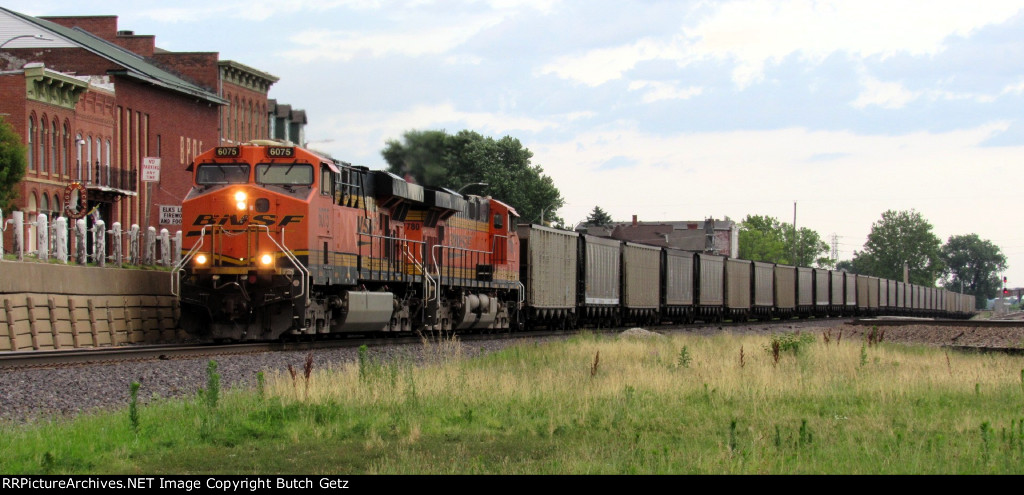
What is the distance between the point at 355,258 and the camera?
949 inches

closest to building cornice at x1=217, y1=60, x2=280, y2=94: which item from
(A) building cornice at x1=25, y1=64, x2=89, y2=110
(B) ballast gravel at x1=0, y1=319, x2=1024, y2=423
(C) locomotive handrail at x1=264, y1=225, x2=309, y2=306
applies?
(A) building cornice at x1=25, y1=64, x2=89, y2=110

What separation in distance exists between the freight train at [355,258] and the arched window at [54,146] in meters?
25.9

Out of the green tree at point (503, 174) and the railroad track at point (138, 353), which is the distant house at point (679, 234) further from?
the railroad track at point (138, 353)

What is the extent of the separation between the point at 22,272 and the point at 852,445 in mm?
16925

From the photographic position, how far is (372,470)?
8.73 meters

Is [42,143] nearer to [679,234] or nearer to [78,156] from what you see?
[78,156]

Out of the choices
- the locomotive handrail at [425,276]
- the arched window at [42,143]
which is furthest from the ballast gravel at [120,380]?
the arched window at [42,143]

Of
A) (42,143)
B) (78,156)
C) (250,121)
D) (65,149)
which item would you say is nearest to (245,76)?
(250,121)

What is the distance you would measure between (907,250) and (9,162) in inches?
6912

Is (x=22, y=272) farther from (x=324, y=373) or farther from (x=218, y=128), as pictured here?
(x=218, y=128)

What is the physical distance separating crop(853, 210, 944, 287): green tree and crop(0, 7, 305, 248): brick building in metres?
151

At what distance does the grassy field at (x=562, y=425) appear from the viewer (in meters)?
9.16
